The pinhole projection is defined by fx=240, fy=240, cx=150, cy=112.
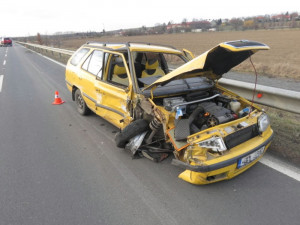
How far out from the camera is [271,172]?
308 centimetres

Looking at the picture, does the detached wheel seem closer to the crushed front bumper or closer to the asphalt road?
the asphalt road

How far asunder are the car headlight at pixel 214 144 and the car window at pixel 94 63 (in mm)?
2659

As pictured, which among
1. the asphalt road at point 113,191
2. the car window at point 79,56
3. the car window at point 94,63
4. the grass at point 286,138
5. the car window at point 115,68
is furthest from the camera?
the car window at point 79,56

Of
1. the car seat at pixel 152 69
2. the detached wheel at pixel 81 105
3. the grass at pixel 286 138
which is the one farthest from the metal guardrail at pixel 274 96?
the detached wheel at pixel 81 105

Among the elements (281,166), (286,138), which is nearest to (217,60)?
(281,166)

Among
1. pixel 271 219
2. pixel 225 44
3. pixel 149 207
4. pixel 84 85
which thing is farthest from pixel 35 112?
pixel 271 219

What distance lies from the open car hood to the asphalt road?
4.20ft

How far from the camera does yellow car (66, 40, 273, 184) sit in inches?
107

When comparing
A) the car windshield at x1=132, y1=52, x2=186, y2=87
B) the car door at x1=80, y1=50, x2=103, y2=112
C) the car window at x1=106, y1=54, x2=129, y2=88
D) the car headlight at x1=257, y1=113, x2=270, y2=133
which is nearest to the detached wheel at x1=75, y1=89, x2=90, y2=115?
the car door at x1=80, y1=50, x2=103, y2=112

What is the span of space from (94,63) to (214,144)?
326cm

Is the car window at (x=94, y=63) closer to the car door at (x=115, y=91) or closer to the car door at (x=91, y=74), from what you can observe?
the car door at (x=91, y=74)

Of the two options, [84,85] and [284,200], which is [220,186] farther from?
[84,85]

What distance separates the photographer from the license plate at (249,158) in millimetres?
2749

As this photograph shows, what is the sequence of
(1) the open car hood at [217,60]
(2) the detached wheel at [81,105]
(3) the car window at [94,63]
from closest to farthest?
(1) the open car hood at [217,60] < (3) the car window at [94,63] < (2) the detached wheel at [81,105]
